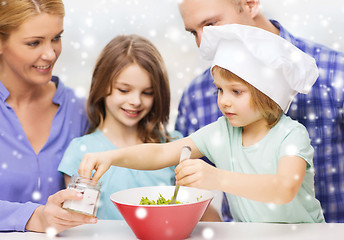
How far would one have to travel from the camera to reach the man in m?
1.55

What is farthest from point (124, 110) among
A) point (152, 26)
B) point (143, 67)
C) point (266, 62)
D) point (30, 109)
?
point (152, 26)

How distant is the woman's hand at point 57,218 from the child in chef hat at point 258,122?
3.6 inches

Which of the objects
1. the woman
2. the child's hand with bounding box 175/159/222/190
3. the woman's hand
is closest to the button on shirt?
the woman

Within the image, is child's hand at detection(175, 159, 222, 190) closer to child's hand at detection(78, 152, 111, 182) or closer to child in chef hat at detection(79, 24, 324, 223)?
child in chef hat at detection(79, 24, 324, 223)

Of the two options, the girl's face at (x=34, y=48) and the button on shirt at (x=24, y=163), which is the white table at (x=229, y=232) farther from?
the girl's face at (x=34, y=48)

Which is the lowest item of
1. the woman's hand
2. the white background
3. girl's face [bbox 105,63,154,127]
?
the woman's hand

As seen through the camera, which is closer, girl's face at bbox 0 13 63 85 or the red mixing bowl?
the red mixing bowl

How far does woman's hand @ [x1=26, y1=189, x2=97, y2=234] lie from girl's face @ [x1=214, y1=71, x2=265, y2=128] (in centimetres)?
45

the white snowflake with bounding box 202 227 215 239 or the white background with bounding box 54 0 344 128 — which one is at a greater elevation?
the white background with bounding box 54 0 344 128

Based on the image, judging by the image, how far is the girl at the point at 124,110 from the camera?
1.54 m

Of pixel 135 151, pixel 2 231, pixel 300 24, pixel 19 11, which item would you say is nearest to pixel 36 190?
pixel 2 231

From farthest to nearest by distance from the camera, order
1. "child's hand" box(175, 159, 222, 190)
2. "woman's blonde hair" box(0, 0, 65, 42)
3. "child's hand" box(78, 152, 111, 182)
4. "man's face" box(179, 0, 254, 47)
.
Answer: "man's face" box(179, 0, 254, 47), "woman's blonde hair" box(0, 0, 65, 42), "child's hand" box(78, 152, 111, 182), "child's hand" box(175, 159, 222, 190)

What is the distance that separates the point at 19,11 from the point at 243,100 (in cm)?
84

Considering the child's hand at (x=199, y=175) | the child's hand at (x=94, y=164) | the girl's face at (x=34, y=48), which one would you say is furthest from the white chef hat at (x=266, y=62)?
the girl's face at (x=34, y=48)
